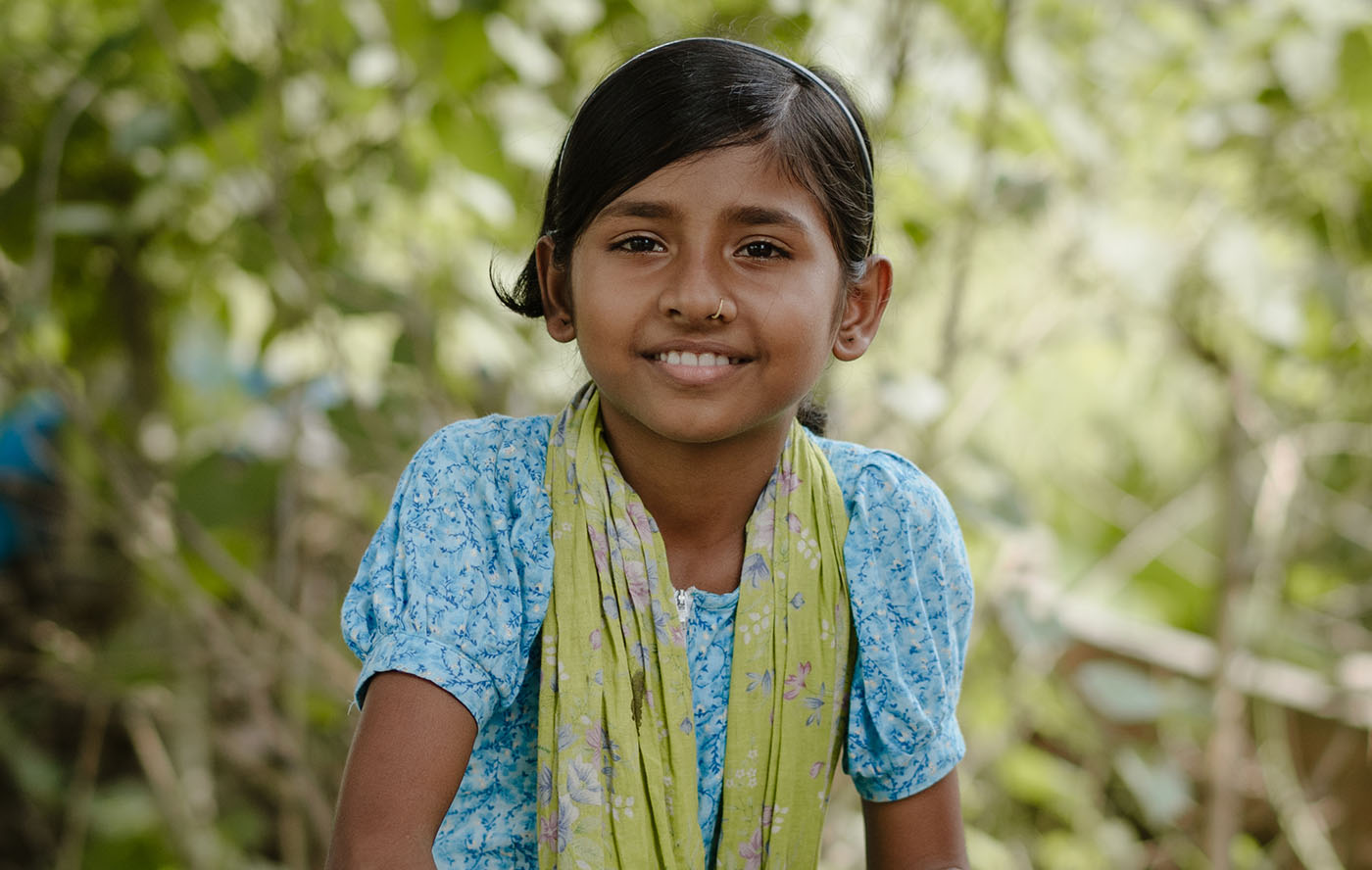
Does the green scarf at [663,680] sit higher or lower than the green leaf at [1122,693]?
higher

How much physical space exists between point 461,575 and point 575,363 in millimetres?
325

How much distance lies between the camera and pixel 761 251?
0.98 metres

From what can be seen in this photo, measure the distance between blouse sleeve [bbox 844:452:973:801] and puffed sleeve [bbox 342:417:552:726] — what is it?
0.85 feet

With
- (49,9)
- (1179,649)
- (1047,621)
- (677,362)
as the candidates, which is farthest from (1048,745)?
(49,9)

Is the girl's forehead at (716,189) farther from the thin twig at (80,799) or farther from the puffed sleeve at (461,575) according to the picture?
the thin twig at (80,799)

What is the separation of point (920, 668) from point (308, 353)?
1.34 metres

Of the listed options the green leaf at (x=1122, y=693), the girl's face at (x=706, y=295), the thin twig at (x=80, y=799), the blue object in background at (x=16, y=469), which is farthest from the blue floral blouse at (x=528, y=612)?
the blue object in background at (x=16, y=469)

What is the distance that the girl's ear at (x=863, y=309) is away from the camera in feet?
3.60

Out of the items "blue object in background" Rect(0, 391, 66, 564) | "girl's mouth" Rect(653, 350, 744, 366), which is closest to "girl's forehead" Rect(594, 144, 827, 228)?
"girl's mouth" Rect(653, 350, 744, 366)

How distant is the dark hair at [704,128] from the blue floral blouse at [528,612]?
187 mm

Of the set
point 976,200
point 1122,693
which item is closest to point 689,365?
point 976,200

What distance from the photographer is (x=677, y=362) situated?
96 centimetres

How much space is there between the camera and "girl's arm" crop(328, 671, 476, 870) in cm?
88

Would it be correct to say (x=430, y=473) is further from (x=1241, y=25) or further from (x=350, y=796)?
(x=1241, y=25)
